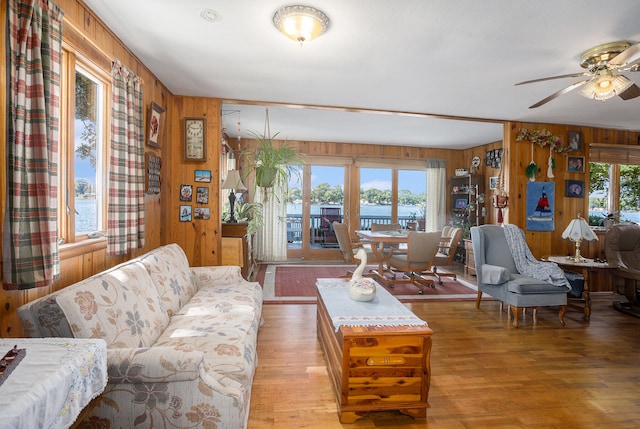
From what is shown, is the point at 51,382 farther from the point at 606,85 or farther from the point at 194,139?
the point at 606,85

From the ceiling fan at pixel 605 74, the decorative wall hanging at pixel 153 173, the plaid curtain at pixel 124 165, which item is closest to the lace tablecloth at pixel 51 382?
the plaid curtain at pixel 124 165

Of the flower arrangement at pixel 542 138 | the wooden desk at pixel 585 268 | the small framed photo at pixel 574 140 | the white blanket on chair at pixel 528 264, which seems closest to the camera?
the white blanket on chair at pixel 528 264

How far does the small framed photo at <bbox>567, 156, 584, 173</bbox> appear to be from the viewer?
186 inches

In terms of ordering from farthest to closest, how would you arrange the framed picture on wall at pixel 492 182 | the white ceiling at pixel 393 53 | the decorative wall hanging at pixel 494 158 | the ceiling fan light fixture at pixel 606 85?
the framed picture on wall at pixel 492 182, the decorative wall hanging at pixel 494 158, the ceiling fan light fixture at pixel 606 85, the white ceiling at pixel 393 53

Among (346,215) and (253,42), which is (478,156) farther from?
(253,42)

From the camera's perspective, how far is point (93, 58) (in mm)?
2254

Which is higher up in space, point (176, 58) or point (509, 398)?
point (176, 58)

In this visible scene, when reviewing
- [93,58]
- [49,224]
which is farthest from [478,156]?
[49,224]

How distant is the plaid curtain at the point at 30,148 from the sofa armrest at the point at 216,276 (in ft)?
4.90

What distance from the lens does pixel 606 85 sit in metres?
2.54

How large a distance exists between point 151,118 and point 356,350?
271 centimetres

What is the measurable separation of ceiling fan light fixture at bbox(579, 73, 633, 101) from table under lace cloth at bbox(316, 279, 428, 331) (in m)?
2.25

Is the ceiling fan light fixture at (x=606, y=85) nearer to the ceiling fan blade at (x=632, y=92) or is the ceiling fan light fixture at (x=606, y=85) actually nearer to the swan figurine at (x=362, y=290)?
the ceiling fan blade at (x=632, y=92)

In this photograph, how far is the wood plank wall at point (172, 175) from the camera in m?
1.95
